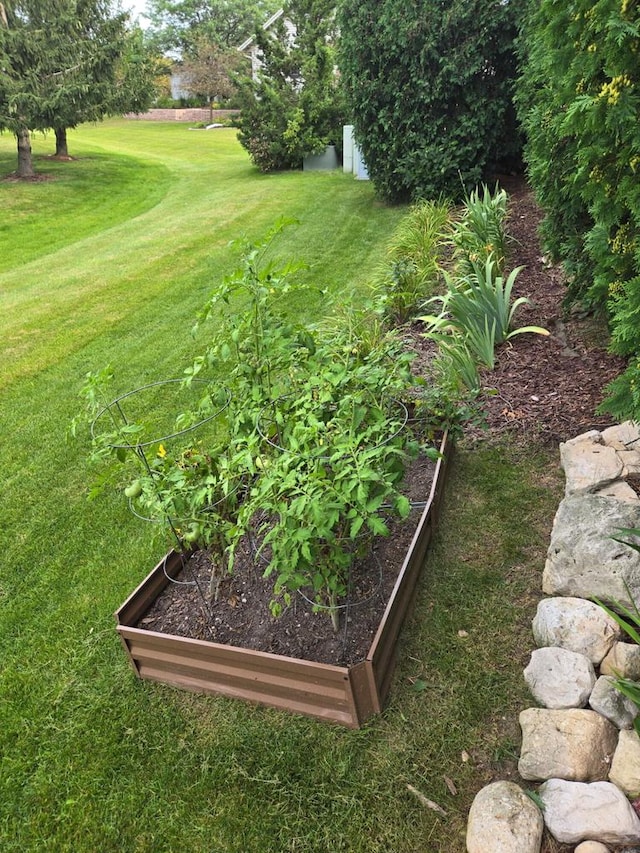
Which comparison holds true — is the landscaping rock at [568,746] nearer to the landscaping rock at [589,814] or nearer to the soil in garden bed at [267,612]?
the landscaping rock at [589,814]

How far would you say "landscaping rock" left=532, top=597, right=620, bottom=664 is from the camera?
2.19m

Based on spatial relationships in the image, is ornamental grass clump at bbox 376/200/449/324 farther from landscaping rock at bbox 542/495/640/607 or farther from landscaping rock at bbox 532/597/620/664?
landscaping rock at bbox 532/597/620/664

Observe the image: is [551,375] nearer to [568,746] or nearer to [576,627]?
[576,627]

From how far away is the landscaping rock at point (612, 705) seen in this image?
6.40 feet

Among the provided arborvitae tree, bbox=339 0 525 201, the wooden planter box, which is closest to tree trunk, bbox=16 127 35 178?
arborvitae tree, bbox=339 0 525 201

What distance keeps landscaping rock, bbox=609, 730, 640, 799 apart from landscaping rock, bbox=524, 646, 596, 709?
19cm

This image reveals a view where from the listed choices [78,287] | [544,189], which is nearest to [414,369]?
[544,189]

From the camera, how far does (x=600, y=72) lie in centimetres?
258

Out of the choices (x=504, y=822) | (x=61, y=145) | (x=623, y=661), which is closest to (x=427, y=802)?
(x=504, y=822)

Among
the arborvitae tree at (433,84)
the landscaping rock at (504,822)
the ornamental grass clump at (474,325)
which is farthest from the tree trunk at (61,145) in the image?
the landscaping rock at (504,822)

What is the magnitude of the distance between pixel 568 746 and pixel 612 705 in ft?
0.73

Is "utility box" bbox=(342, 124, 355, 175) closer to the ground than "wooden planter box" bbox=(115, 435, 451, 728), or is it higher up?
higher up

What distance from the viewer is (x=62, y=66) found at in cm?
1318

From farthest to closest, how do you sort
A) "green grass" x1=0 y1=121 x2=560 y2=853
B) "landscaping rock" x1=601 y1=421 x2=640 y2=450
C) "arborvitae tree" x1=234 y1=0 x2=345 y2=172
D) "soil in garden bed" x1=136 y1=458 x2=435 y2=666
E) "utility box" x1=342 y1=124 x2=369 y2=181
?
"arborvitae tree" x1=234 y1=0 x2=345 y2=172 → "utility box" x1=342 y1=124 x2=369 y2=181 → "landscaping rock" x1=601 y1=421 x2=640 y2=450 → "soil in garden bed" x1=136 y1=458 x2=435 y2=666 → "green grass" x1=0 y1=121 x2=560 y2=853
